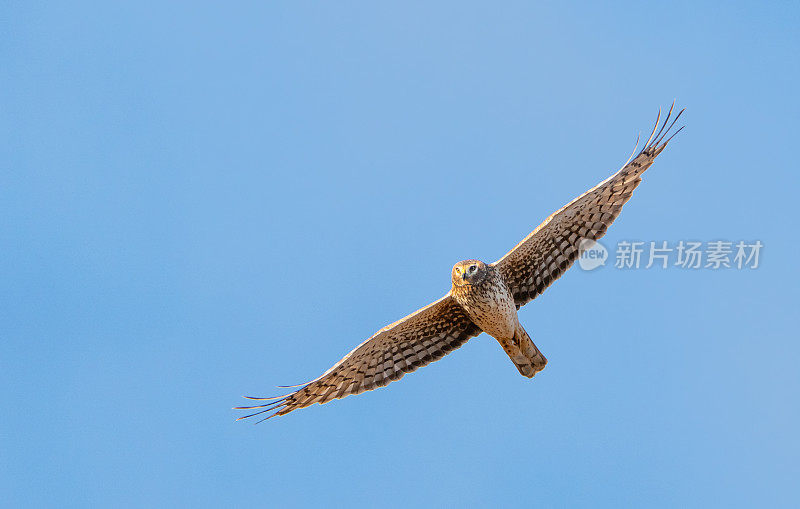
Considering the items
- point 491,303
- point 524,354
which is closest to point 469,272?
point 491,303

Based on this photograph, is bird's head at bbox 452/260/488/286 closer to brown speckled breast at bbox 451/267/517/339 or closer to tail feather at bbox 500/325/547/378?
brown speckled breast at bbox 451/267/517/339

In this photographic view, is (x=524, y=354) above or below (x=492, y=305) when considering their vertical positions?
below

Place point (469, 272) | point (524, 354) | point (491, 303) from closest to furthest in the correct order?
1. point (469, 272)
2. point (491, 303)
3. point (524, 354)

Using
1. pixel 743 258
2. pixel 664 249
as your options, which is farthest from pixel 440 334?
pixel 743 258

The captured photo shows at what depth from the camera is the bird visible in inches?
556

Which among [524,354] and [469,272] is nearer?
[469,272]

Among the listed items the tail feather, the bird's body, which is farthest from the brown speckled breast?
the tail feather

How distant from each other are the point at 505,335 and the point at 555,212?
5.17 ft

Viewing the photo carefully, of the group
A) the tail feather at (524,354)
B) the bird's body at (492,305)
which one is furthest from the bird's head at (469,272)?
the tail feather at (524,354)

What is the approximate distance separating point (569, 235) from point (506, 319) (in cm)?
141

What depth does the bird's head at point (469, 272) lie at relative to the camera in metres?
13.6

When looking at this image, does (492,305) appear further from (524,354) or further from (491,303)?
(524,354)

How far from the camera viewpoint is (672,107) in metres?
14.4

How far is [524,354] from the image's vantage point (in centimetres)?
1432
